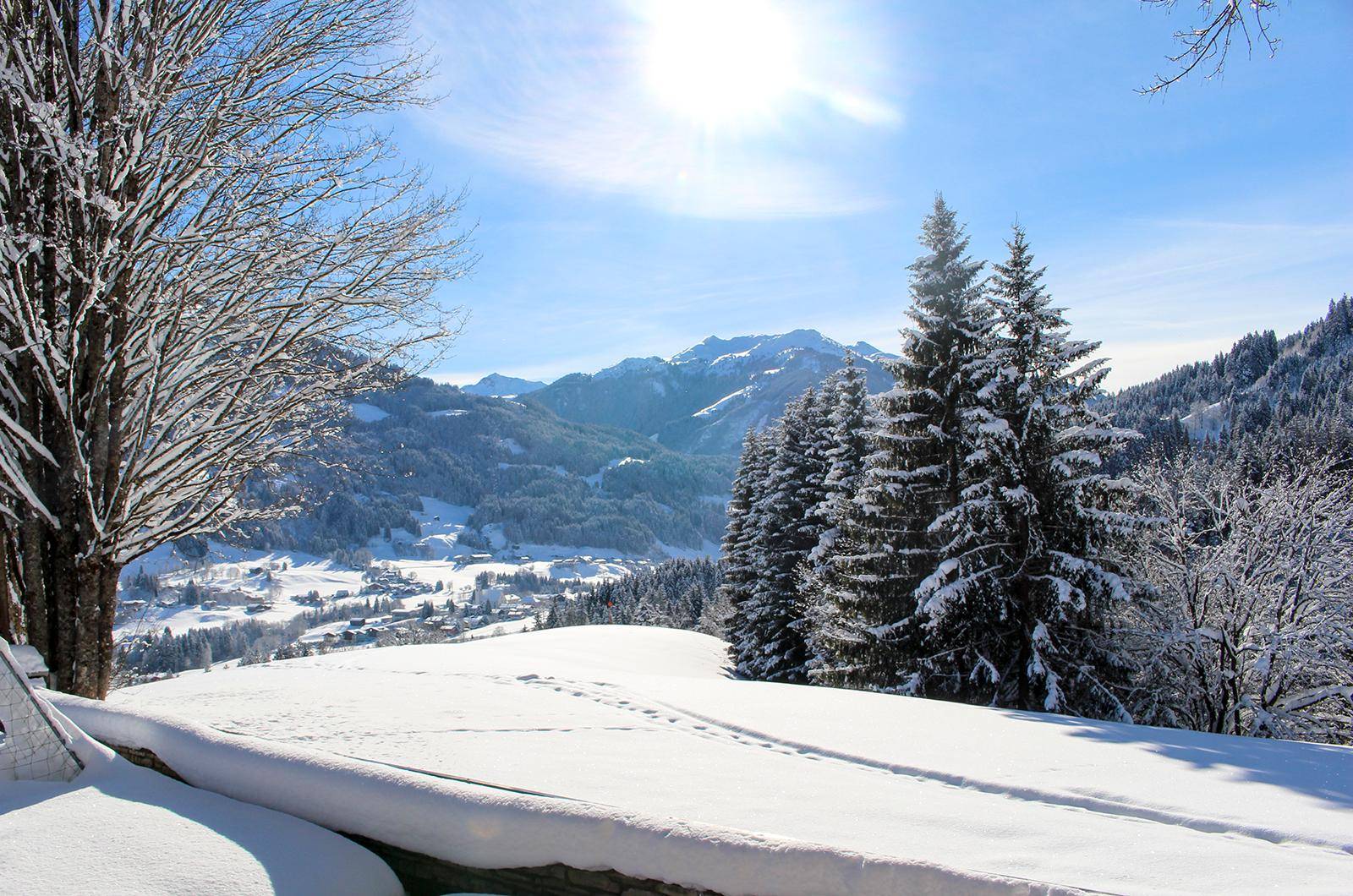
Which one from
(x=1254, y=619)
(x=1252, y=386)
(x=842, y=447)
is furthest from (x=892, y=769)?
(x=1252, y=386)

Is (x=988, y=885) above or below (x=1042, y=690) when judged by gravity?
above

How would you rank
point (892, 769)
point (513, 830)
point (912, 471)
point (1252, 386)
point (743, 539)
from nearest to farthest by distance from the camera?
point (513, 830) → point (892, 769) → point (912, 471) → point (743, 539) → point (1252, 386)

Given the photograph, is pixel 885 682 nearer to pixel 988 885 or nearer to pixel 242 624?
pixel 988 885

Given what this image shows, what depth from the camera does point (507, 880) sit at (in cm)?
328

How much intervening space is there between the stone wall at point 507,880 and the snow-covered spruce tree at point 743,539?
58.2 ft

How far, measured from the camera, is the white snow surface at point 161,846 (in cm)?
299

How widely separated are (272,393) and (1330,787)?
916cm

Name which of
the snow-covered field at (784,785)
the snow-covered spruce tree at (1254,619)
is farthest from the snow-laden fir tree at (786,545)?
the snow-covered field at (784,785)

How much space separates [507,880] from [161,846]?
1639 mm

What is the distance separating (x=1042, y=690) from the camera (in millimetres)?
11836

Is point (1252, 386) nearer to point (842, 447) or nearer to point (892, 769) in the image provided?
point (842, 447)

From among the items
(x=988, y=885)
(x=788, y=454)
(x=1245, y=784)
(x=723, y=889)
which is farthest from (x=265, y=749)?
(x=788, y=454)

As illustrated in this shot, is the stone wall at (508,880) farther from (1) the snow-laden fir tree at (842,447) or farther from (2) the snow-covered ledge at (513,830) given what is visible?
(1) the snow-laden fir tree at (842,447)

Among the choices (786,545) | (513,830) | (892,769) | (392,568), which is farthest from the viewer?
(392,568)
